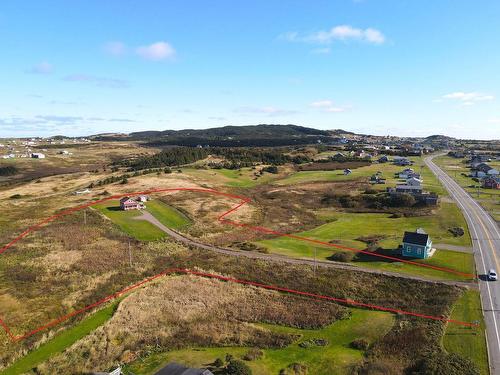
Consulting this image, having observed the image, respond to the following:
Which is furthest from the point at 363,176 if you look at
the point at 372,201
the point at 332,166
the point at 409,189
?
the point at 372,201

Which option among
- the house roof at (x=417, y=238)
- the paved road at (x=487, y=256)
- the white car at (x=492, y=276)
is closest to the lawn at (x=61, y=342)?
the paved road at (x=487, y=256)

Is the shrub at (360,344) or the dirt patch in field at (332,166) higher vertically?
the dirt patch in field at (332,166)

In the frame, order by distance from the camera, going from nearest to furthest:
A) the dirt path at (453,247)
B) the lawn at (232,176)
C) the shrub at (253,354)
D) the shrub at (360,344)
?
1. the shrub at (253,354)
2. the shrub at (360,344)
3. the dirt path at (453,247)
4. the lawn at (232,176)

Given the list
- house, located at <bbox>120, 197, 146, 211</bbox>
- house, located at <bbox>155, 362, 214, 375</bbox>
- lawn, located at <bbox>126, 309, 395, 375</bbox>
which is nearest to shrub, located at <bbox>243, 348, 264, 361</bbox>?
lawn, located at <bbox>126, 309, 395, 375</bbox>

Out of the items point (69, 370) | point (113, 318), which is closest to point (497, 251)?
point (113, 318)

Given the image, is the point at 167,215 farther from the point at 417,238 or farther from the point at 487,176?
the point at 487,176

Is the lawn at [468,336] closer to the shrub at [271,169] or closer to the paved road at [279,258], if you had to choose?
the paved road at [279,258]
